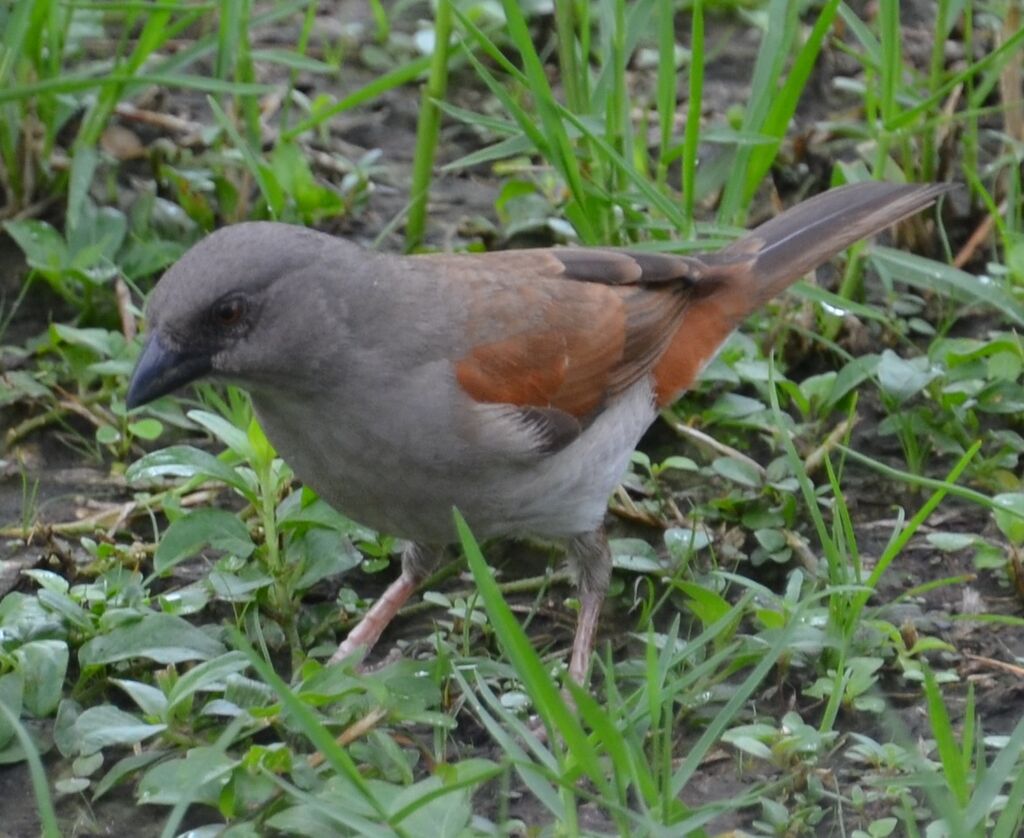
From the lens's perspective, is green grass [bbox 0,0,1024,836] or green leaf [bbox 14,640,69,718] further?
green leaf [bbox 14,640,69,718]

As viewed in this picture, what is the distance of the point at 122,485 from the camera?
16.7 feet

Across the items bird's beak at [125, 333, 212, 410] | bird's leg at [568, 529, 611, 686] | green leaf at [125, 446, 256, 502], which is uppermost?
bird's beak at [125, 333, 212, 410]

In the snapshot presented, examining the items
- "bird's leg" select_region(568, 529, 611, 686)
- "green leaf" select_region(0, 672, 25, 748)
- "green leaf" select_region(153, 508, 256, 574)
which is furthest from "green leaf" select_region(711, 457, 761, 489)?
"green leaf" select_region(0, 672, 25, 748)

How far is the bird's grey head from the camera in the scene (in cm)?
400

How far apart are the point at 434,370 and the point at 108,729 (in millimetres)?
1177

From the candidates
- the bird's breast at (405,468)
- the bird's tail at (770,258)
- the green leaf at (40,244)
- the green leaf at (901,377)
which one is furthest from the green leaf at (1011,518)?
the green leaf at (40,244)

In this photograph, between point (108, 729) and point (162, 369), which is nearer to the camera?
point (108, 729)

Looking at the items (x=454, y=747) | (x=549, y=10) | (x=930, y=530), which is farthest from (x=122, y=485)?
(x=549, y=10)

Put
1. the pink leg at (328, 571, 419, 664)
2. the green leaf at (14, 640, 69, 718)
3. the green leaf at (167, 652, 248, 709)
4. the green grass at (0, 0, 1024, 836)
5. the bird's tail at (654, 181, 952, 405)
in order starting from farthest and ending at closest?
the bird's tail at (654, 181, 952, 405) < the pink leg at (328, 571, 419, 664) < the green leaf at (14, 640, 69, 718) < the green leaf at (167, 652, 248, 709) < the green grass at (0, 0, 1024, 836)

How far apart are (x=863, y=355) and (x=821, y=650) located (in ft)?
5.51

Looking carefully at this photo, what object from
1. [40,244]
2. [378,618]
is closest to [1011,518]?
[378,618]

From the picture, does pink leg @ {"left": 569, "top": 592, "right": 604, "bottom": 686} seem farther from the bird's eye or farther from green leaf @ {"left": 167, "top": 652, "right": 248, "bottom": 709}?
the bird's eye

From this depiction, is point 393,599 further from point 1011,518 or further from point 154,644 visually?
point 1011,518

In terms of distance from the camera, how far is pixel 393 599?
461cm
